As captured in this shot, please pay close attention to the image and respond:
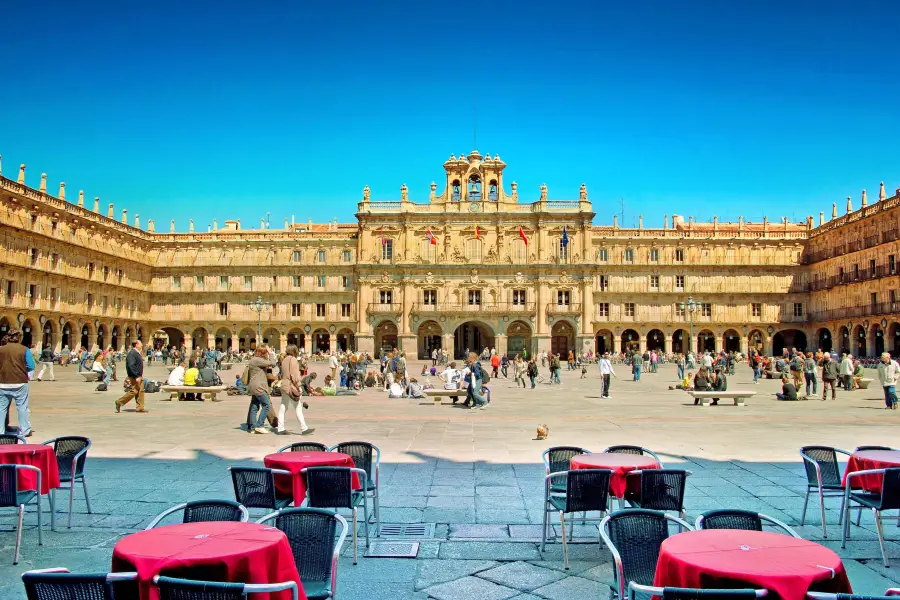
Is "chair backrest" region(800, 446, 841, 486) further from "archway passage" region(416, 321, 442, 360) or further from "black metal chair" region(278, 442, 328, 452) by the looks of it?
"archway passage" region(416, 321, 442, 360)

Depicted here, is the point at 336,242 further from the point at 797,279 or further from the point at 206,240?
the point at 797,279

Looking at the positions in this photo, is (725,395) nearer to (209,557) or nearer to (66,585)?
(209,557)

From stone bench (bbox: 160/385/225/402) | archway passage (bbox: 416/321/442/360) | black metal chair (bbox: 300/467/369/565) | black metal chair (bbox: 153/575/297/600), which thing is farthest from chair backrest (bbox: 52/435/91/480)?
archway passage (bbox: 416/321/442/360)

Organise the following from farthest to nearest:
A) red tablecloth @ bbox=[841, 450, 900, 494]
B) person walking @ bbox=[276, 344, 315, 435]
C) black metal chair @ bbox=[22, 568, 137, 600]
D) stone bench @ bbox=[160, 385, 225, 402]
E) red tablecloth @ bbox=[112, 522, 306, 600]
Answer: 1. stone bench @ bbox=[160, 385, 225, 402]
2. person walking @ bbox=[276, 344, 315, 435]
3. red tablecloth @ bbox=[841, 450, 900, 494]
4. red tablecloth @ bbox=[112, 522, 306, 600]
5. black metal chair @ bbox=[22, 568, 137, 600]

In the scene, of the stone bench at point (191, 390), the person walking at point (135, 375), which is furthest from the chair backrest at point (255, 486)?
the stone bench at point (191, 390)

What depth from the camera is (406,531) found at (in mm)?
6422

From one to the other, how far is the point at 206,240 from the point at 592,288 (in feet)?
101

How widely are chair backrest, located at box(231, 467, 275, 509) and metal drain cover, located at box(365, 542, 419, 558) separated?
882mm

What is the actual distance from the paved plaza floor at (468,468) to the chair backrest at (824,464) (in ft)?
1.41

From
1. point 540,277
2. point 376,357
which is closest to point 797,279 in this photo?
point 540,277

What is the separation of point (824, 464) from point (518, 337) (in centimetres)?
4977

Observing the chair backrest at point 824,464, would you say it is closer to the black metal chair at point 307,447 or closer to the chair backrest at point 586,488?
the chair backrest at point 586,488

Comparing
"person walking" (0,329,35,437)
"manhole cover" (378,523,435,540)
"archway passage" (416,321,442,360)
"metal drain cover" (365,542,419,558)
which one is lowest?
"metal drain cover" (365,542,419,558)

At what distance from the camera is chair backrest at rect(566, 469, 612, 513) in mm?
5578
